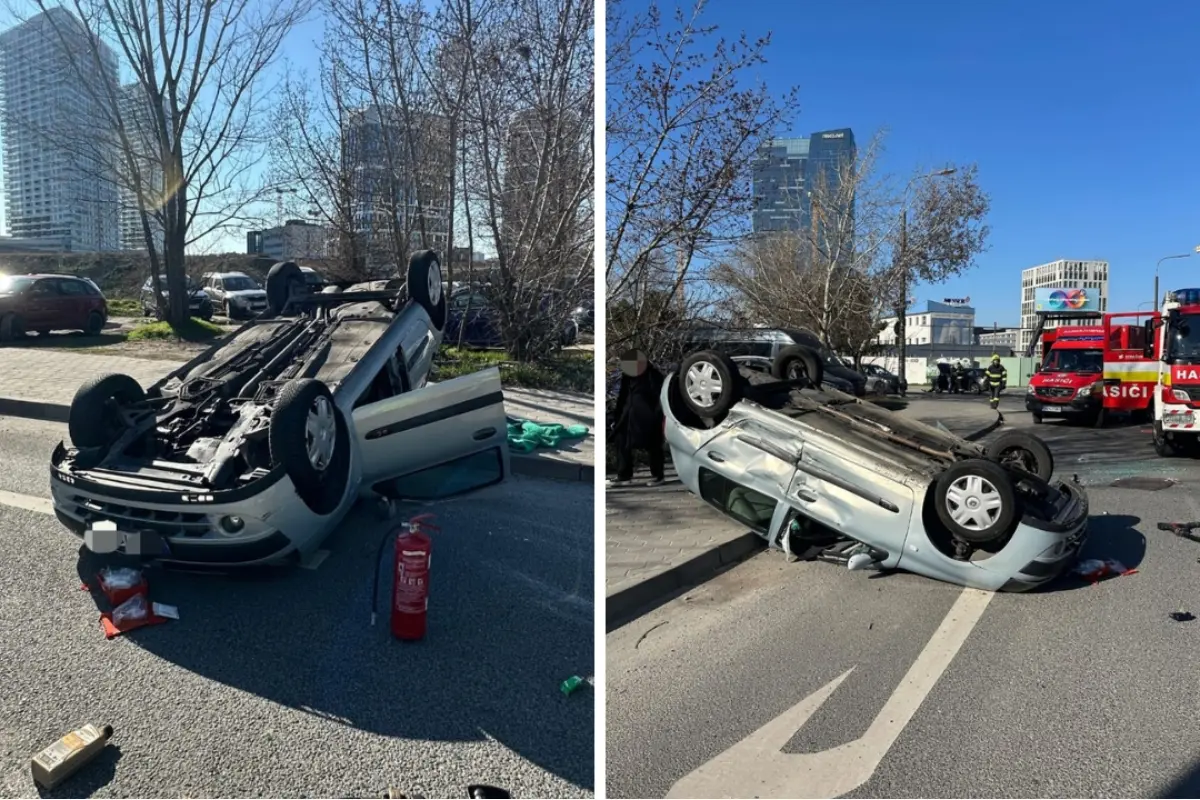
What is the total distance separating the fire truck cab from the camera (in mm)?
6516

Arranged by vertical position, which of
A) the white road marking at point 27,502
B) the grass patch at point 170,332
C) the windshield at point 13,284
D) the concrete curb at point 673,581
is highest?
the windshield at point 13,284

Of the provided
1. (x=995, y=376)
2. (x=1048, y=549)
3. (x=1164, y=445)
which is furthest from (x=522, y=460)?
(x=995, y=376)

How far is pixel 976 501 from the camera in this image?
9.82 ft

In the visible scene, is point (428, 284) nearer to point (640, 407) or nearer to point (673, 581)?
point (640, 407)

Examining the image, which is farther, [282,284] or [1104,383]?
[1104,383]

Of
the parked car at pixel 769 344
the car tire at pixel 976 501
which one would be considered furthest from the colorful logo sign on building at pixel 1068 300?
the car tire at pixel 976 501

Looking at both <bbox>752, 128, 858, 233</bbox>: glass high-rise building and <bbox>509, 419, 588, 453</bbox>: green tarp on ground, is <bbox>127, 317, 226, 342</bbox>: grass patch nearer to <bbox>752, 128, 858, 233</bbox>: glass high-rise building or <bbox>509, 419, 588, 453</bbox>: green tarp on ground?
<bbox>509, 419, 588, 453</bbox>: green tarp on ground

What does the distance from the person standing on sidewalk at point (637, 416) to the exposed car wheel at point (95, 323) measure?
5.38 feet

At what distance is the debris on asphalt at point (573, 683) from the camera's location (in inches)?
79.0

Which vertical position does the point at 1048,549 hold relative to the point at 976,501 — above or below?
below

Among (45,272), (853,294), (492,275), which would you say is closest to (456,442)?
(492,275)

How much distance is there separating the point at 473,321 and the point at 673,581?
122 centimetres

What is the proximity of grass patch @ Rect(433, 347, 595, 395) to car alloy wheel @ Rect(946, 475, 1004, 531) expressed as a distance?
151cm

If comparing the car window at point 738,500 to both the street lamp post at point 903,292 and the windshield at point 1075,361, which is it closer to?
the street lamp post at point 903,292
